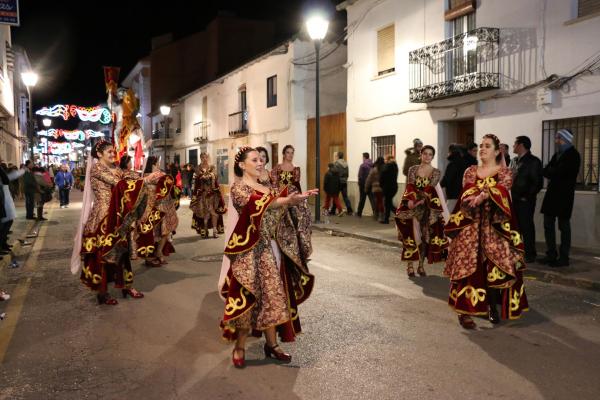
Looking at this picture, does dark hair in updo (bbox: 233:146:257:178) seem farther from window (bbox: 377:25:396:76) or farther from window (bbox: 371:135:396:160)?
window (bbox: 377:25:396:76)

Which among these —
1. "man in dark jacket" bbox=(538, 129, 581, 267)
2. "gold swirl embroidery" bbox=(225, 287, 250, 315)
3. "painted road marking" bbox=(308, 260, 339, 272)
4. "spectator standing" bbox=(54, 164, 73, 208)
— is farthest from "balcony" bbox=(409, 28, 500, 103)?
"spectator standing" bbox=(54, 164, 73, 208)

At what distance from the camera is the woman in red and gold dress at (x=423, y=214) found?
728cm

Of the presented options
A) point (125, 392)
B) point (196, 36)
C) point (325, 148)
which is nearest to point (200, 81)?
point (196, 36)

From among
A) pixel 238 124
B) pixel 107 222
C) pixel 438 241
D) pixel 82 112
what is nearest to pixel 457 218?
pixel 438 241

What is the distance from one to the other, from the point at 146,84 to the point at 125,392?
47.0m

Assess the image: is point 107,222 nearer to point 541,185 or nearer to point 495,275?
point 495,275

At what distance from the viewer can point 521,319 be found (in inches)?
224

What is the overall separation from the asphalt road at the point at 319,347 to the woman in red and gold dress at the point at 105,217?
43cm

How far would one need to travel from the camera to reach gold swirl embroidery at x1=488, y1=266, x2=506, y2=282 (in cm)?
519

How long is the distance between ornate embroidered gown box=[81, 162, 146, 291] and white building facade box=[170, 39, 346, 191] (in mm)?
13163

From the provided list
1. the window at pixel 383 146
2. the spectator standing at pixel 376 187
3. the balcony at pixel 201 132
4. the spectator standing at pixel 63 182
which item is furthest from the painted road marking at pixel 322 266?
the balcony at pixel 201 132

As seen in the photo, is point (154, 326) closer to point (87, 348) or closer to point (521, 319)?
point (87, 348)

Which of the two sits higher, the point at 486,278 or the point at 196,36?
the point at 196,36

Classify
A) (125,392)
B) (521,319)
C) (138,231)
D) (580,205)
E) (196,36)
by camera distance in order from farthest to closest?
(196,36) < (580,205) < (138,231) < (521,319) < (125,392)
